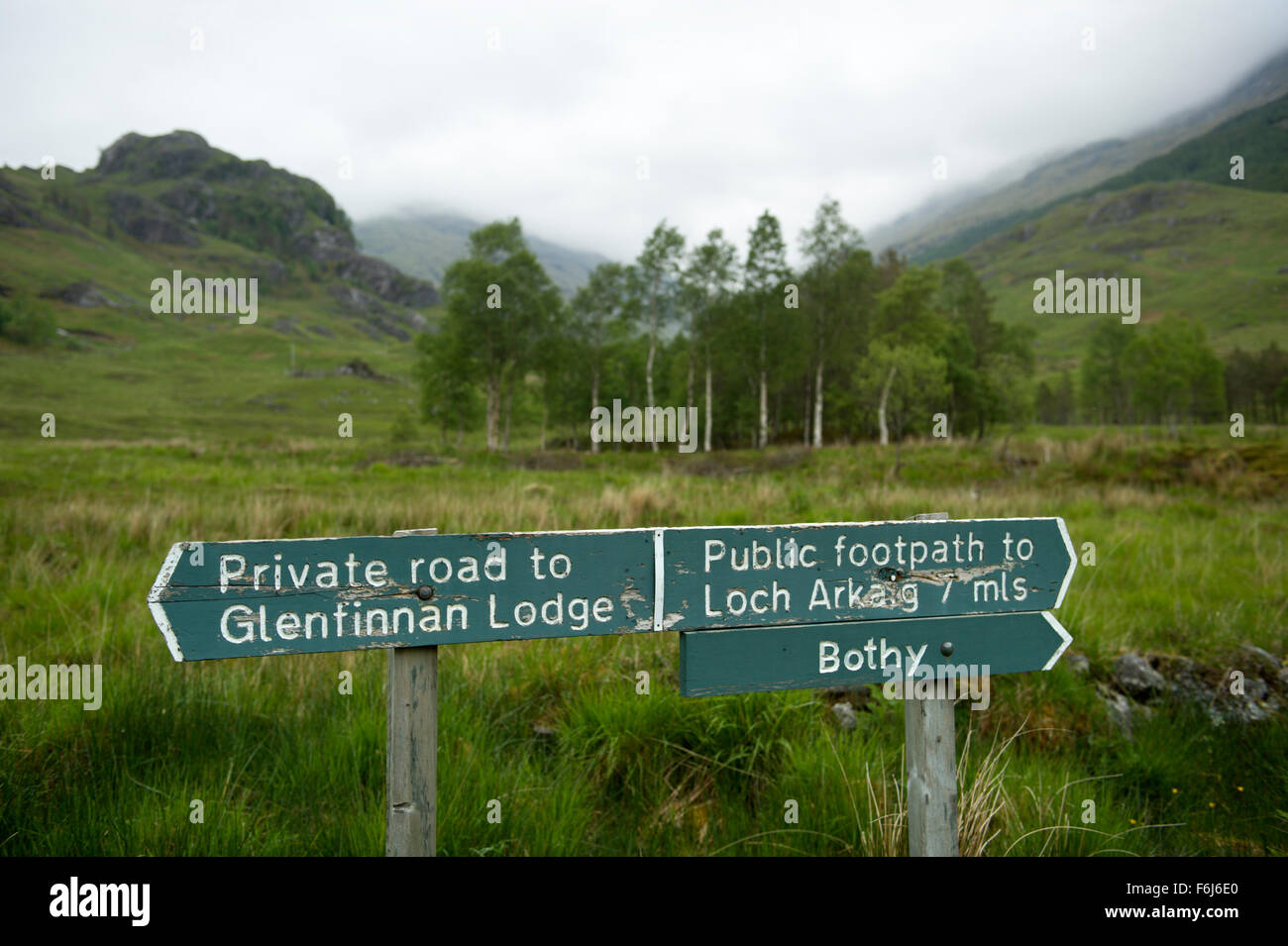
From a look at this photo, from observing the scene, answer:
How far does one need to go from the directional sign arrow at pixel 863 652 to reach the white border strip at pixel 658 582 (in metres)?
0.10

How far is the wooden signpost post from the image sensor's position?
176cm

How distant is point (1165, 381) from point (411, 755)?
5499 cm

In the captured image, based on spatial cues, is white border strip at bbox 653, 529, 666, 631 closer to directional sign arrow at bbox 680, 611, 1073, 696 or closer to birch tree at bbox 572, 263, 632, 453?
directional sign arrow at bbox 680, 611, 1073, 696

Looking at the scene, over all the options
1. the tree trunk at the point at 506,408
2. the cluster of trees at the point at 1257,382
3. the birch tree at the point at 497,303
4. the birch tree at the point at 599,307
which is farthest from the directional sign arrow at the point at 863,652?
the cluster of trees at the point at 1257,382

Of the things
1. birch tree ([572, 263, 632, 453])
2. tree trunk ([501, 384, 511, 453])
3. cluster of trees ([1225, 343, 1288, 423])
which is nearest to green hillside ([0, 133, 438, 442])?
tree trunk ([501, 384, 511, 453])

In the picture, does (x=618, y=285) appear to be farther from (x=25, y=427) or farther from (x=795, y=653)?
(x=25, y=427)

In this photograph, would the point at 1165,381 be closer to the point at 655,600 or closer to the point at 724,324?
the point at 724,324

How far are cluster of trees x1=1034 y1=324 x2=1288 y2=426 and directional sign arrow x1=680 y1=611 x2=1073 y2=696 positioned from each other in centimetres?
4539

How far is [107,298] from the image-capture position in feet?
373

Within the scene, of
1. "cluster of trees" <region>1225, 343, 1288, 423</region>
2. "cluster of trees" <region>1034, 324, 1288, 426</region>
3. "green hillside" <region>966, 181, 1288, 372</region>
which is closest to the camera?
"cluster of trees" <region>1034, 324, 1288, 426</region>

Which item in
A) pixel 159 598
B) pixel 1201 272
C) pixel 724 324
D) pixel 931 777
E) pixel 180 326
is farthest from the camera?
pixel 1201 272

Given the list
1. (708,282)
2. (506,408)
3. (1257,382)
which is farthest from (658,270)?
(1257,382)

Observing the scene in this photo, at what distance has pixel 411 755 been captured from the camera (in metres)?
1.82

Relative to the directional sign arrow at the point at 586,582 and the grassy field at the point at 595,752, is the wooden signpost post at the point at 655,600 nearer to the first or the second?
the directional sign arrow at the point at 586,582
